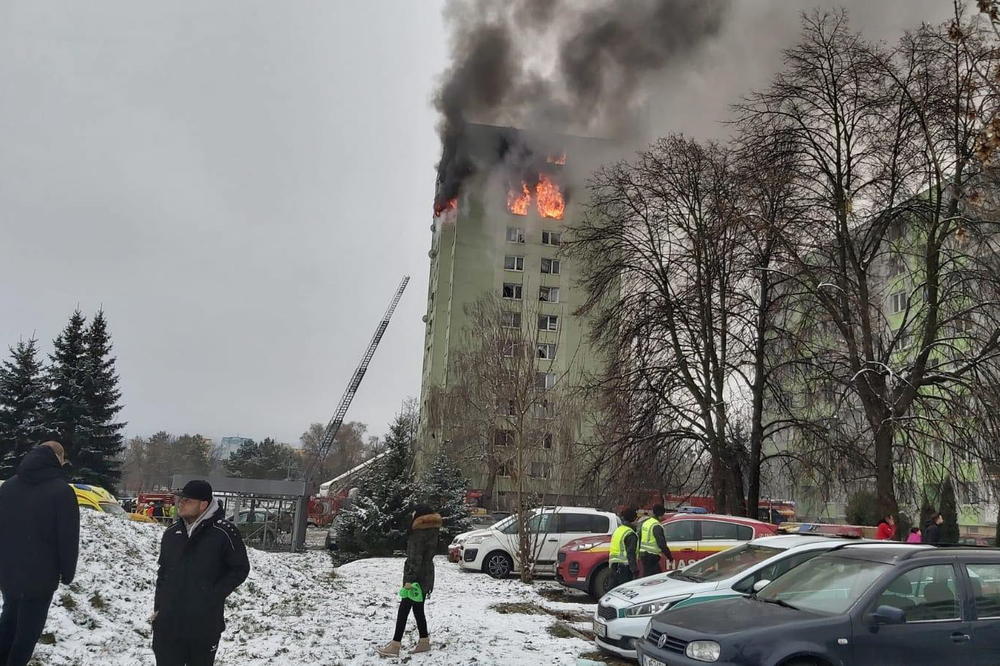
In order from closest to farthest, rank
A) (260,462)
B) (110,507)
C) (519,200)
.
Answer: (110,507) < (519,200) < (260,462)

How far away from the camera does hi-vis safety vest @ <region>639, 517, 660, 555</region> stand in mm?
10633

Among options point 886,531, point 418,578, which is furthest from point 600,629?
point 886,531

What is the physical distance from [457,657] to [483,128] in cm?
5561

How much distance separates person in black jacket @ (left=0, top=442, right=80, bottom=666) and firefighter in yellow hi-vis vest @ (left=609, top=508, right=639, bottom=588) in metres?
6.92

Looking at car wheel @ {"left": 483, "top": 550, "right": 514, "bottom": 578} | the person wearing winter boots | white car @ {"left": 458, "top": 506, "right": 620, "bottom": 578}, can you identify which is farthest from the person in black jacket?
car wheel @ {"left": 483, "top": 550, "right": 514, "bottom": 578}

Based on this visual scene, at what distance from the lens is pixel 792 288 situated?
66.9 feet

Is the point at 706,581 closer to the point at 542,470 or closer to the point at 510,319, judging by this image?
the point at 510,319

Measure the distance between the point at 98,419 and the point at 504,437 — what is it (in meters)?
33.9

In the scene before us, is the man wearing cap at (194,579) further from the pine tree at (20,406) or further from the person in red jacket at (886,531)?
the pine tree at (20,406)

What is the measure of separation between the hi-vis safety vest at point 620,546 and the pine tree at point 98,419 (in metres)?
38.3

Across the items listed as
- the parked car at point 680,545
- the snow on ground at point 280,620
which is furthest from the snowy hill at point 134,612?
the parked car at point 680,545

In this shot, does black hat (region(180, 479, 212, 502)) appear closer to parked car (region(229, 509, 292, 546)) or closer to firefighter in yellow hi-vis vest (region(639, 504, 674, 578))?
firefighter in yellow hi-vis vest (region(639, 504, 674, 578))

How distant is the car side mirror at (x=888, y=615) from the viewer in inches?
220

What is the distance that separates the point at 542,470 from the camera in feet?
72.1
